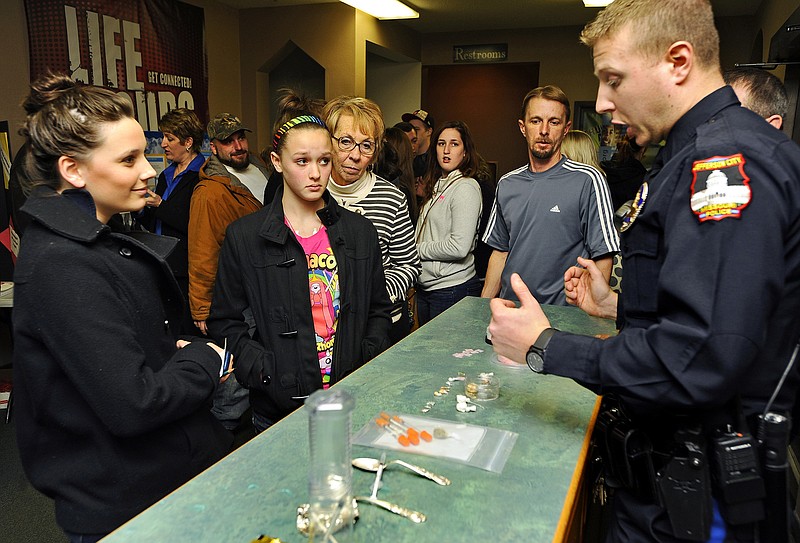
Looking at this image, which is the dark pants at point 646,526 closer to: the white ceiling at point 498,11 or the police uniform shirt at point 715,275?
the police uniform shirt at point 715,275

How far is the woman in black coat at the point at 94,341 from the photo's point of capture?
3.70ft

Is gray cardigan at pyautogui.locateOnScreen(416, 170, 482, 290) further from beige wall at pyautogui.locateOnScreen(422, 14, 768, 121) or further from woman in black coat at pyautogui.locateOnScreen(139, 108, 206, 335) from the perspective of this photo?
beige wall at pyautogui.locateOnScreen(422, 14, 768, 121)

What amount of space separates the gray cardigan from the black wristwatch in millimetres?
1878

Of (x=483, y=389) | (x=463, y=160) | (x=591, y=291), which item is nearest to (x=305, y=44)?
(x=463, y=160)

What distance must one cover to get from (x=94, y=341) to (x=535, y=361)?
854 mm

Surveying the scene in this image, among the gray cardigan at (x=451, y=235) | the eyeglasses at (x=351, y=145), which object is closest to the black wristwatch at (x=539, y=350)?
the eyeglasses at (x=351, y=145)

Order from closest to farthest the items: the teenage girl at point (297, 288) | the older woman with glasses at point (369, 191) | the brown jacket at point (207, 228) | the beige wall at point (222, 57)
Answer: the teenage girl at point (297, 288) < the older woman with glasses at point (369, 191) < the brown jacket at point (207, 228) < the beige wall at point (222, 57)

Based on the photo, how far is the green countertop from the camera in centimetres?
93

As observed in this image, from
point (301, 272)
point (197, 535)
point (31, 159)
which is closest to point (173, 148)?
point (301, 272)

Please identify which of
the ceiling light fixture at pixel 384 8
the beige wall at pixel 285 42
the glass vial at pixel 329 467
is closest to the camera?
the glass vial at pixel 329 467

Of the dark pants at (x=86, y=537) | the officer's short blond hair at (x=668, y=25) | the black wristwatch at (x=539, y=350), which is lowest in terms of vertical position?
the dark pants at (x=86, y=537)

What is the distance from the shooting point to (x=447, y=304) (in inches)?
123

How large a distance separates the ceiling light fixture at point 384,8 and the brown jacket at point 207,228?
→ 147 inches

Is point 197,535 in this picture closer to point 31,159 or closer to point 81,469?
point 81,469
